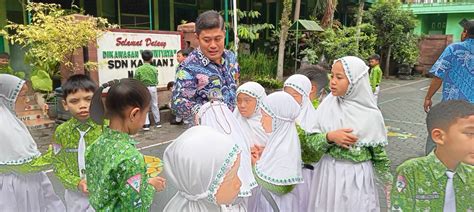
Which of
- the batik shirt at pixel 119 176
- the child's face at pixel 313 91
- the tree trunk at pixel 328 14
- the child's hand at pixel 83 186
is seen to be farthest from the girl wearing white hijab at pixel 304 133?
the tree trunk at pixel 328 14

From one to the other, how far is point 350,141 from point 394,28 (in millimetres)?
14738

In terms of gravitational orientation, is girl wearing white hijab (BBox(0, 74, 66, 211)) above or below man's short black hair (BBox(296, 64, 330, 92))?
below

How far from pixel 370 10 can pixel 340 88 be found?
14.9 meters

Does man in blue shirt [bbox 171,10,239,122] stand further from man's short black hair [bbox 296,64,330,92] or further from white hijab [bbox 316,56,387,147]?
man's short black hair [bbox 296,64,330,92]

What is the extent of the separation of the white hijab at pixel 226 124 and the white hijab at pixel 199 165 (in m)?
0.51

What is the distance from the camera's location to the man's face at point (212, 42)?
6.99 feet

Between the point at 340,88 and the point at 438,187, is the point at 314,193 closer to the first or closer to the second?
the point at 340,88

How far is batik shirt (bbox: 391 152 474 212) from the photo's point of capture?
162cm

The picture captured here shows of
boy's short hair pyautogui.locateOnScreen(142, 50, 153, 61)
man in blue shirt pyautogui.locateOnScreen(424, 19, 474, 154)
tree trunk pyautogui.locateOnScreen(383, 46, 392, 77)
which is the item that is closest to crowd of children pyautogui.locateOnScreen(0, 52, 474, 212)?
man in blue shirt pyautogui.locateOnScreen(424, 19, 474, 154)

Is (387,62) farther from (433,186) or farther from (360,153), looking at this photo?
(433,186)

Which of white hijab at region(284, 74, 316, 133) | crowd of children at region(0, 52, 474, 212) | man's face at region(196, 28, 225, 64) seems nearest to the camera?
crowd of children at region(0, 52, 474, 212)

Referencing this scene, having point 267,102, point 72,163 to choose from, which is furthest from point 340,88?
point 72,163

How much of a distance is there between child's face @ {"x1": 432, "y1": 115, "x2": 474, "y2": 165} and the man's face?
1207 millimetres

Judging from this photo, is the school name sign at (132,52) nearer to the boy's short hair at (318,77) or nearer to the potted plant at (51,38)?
the potted plant at (51,38)
